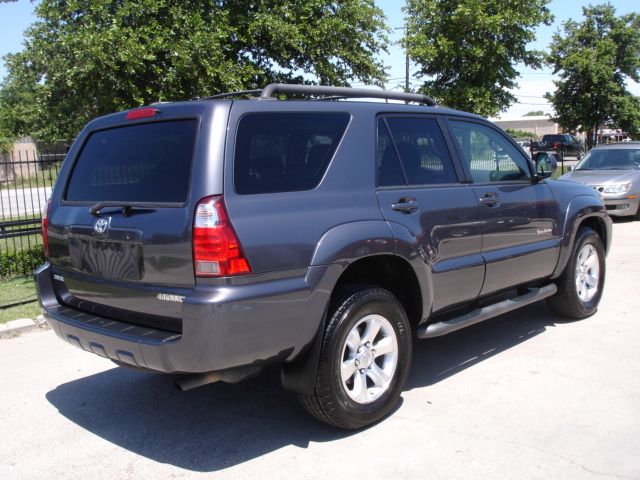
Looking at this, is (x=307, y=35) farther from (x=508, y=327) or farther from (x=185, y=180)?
(x=185, y=180)

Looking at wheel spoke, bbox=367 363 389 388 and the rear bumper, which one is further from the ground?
the rear bumper

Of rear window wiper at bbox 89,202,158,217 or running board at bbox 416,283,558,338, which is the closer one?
rear window wiper at bbox 89,202,158,217

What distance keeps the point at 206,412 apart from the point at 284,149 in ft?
6.15

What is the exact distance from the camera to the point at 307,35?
10.2m

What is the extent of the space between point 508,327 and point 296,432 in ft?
9.45

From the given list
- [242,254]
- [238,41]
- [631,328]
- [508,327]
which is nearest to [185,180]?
A: [242,254]

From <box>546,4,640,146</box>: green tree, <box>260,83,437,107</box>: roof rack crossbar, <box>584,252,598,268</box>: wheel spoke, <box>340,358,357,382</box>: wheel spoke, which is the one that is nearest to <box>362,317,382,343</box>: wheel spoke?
<box>340,358,357,382</box>: wheel spoke

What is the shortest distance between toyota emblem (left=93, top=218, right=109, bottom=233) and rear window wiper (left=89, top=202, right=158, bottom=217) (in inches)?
2.7

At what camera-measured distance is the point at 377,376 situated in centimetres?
386

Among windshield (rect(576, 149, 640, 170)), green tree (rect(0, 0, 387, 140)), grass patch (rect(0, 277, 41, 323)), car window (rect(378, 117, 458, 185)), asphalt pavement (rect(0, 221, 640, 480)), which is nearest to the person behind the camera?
asphalt pavement (rect(0, 221, 640, 480))

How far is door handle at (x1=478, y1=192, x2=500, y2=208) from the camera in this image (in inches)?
183

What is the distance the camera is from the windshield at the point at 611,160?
14.1 metres

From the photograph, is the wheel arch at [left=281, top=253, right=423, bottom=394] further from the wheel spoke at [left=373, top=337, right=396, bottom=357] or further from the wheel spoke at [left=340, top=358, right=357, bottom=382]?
the wheel spoke at [left=373, top=337, right=396, bottom=357]

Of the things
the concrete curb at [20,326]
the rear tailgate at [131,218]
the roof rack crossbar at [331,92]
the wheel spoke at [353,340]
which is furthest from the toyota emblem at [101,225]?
the concrete curb at [20,326]
